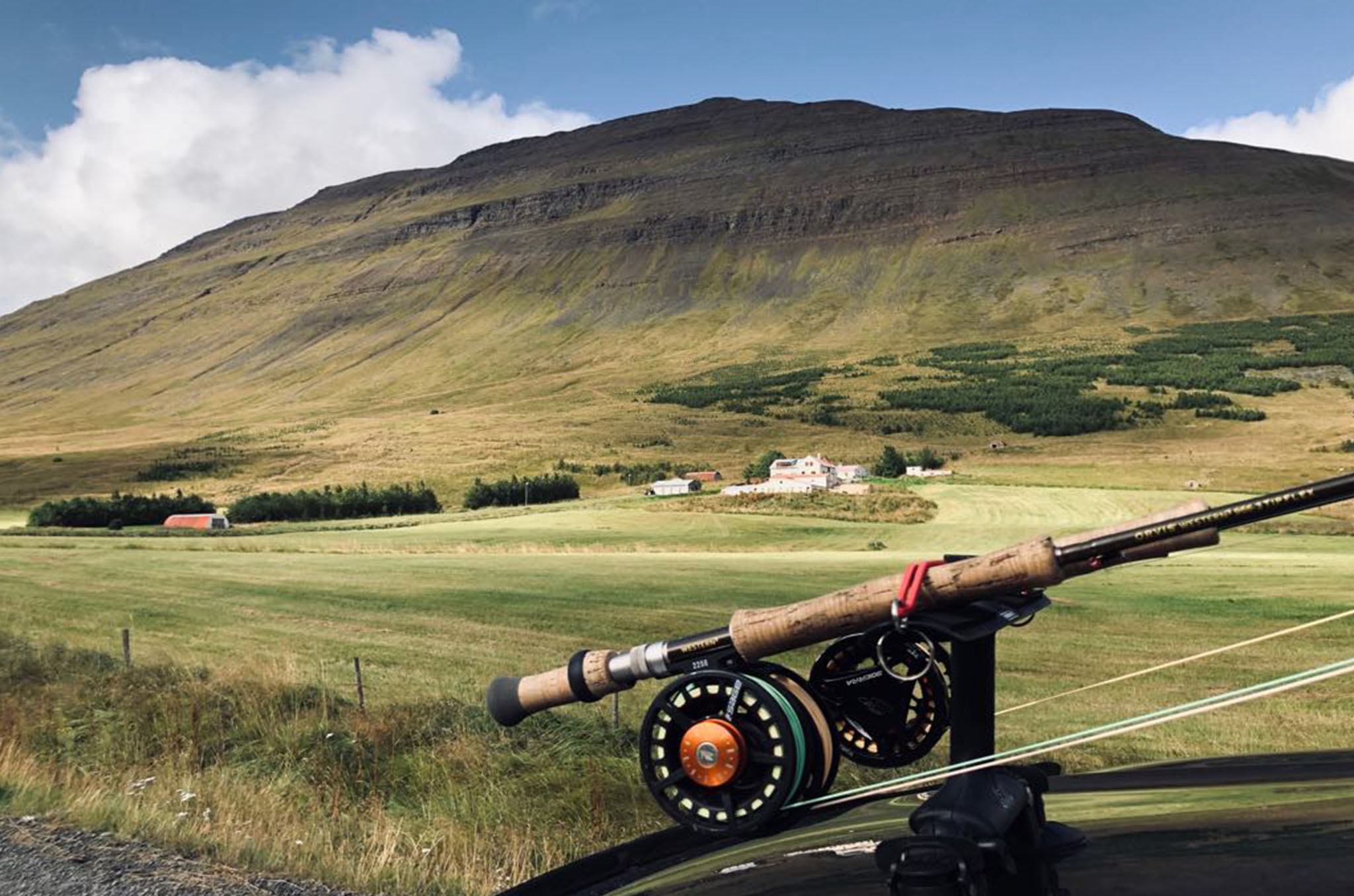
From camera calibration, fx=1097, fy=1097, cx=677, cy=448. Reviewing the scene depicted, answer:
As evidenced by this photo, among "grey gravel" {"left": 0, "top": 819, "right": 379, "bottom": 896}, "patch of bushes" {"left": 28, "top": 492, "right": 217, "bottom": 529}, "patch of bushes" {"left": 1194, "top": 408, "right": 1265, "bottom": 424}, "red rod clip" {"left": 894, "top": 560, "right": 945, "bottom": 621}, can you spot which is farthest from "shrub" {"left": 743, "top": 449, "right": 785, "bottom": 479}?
"red rod clip" {"left": 894, "top": 560, "right": 945, "bottom": 621}

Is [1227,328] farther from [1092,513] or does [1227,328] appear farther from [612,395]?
[1092,513]

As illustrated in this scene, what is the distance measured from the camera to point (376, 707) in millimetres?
12383

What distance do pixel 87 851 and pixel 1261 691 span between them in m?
7.16

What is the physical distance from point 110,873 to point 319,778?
2772 mm

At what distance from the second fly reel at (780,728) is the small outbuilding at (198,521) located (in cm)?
7101

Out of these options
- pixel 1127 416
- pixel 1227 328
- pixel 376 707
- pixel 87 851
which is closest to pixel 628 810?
pixel 87 851

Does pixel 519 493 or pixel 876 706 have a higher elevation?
pixel 876 706

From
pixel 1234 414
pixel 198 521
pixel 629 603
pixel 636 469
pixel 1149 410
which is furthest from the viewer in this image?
pixel 1149 410

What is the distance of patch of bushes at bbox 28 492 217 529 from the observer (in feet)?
231

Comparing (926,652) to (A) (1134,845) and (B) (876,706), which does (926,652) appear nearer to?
(B) (876,706)

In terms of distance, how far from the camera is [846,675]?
289 cm

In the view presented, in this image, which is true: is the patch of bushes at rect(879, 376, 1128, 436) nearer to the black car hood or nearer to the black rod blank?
the black car hood

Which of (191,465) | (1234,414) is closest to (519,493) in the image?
(191,465)

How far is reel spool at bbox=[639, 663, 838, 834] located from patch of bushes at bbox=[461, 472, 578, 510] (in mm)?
81044
